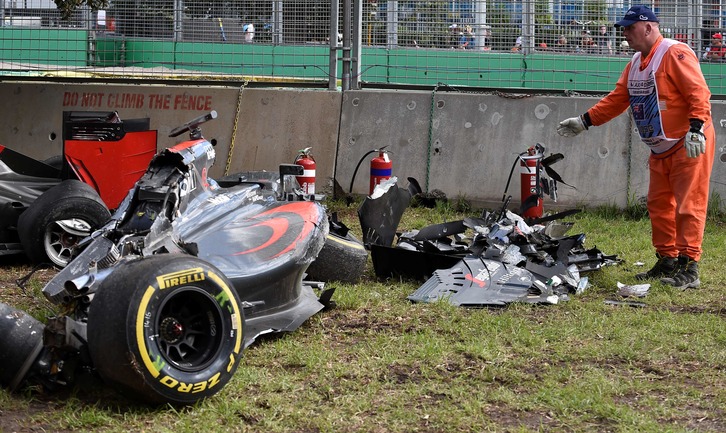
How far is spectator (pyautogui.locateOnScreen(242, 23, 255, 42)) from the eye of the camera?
10.8m

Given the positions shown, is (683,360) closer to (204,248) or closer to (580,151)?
(204,248)

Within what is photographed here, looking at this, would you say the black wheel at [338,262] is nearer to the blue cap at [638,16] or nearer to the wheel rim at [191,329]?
the wheel rim at [191,329]

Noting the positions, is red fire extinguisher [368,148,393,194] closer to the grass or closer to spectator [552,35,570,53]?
the grass

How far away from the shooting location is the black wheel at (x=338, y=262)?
667cm

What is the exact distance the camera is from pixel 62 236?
6.95 m

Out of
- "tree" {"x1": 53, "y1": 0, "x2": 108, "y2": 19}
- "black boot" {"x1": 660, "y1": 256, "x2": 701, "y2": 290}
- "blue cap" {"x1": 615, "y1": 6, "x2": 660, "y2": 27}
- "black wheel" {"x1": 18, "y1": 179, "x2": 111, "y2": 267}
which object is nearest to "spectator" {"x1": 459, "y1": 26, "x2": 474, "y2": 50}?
"blue cap" {"x1": 615, "y1": 6, "x2": 660, "y2": 27}

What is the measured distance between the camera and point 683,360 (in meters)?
5.10

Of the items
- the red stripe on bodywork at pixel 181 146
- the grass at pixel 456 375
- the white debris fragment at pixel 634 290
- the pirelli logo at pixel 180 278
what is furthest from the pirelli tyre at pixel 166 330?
the white debris fragment at pixel 634 290

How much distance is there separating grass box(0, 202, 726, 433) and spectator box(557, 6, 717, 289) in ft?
1.52

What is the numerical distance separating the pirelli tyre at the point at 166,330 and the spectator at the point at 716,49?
313 inches

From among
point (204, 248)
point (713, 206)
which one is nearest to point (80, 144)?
point (204, 248)

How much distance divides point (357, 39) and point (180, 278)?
6.69m

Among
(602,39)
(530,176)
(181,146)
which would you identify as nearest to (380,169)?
(530,176)

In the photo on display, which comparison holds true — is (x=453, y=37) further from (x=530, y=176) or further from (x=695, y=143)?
(x=695, y=143)
